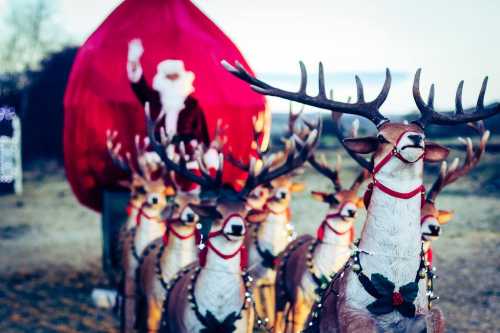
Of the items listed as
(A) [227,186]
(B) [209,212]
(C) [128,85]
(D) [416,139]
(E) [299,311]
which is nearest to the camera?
(D) [416,139]

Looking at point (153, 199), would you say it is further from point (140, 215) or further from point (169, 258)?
point (169, 258)

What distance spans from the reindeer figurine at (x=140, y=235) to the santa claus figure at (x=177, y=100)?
88 centimetres

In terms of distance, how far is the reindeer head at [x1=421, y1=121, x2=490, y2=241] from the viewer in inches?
182

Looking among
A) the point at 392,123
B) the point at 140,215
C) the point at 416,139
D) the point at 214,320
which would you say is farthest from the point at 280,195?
the point at 416,139

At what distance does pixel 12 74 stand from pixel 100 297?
630 inches

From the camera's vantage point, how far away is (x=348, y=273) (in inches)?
131

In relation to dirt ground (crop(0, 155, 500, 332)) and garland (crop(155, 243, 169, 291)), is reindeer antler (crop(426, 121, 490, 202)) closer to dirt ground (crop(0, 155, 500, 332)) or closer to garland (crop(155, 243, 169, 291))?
garland (crop(155, 243, 169, 291))

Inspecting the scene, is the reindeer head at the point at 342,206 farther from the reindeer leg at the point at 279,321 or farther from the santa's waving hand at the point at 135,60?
the santa's waving hand at the point at 135,60

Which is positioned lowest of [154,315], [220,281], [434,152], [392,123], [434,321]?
[154,315]

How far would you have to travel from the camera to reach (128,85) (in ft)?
24.7

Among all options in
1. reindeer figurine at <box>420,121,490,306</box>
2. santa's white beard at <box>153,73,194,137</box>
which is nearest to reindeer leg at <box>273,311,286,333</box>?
reindeer figurine at <box>420,121,490,306</box>

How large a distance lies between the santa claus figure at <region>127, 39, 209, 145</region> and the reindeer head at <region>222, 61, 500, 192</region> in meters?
3.82

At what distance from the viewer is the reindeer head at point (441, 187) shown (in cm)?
462

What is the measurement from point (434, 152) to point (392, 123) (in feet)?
0.87
